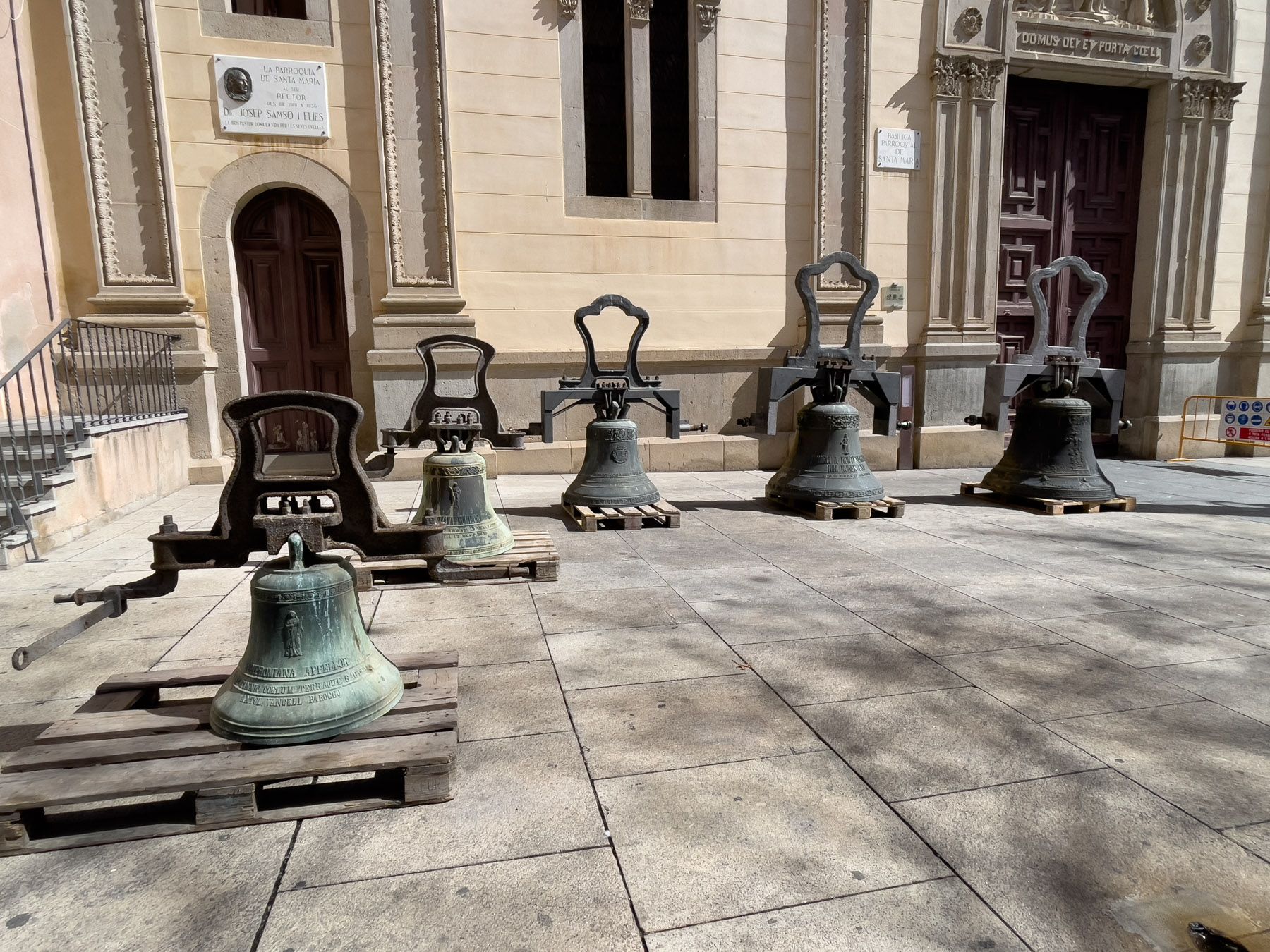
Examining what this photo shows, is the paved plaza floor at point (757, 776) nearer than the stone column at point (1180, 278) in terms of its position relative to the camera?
Yes

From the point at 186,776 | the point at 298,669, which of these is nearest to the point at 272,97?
the point at 298,669

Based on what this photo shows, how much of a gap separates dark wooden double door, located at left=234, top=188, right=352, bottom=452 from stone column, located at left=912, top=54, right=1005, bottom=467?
826 cm

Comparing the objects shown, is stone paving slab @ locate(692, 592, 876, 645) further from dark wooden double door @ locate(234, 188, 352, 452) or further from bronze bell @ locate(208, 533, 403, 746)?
dark wooden double door @ locate(234, 188, 352, 452)

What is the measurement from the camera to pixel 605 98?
9992 mm

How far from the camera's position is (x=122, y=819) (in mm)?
2332

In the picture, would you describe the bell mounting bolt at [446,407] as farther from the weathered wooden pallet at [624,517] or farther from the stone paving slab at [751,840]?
the stone paving slab at [751,840]

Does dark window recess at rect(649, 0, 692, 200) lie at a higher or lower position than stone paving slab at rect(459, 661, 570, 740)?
higher

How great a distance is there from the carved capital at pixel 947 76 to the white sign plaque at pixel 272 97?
8.25 m

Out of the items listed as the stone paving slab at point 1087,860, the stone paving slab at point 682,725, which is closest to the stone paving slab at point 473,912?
the stone paving slab at point 682,725

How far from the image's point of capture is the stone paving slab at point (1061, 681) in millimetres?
3148

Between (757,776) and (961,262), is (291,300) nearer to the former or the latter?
(757,776)

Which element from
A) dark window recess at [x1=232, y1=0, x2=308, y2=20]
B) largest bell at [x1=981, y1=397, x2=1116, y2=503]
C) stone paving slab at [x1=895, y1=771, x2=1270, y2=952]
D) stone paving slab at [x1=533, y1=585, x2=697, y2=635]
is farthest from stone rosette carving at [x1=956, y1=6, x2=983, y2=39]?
stone paving slab at [x1=895, y1=771, x2=1270, y2=952]

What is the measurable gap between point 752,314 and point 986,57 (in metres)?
5.02

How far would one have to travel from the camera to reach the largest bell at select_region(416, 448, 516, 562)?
5.11 metres
